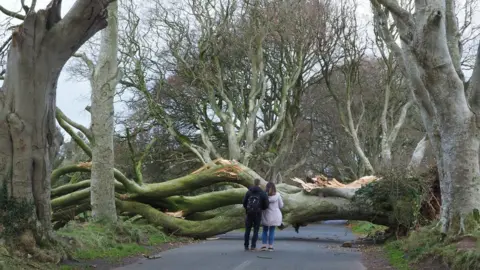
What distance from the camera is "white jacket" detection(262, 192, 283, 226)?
45.9 feet

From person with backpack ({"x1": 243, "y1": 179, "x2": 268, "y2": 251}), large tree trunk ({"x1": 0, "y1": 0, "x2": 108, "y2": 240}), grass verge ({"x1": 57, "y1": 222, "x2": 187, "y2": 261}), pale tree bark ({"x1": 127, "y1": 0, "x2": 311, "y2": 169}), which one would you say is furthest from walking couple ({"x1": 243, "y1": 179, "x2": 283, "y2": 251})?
pale tree bark ({"x1": 127, "y1": 0, "x2": 311, "y2": 169})

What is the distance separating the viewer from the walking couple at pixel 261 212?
541 inches

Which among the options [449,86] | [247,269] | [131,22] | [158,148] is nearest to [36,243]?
[247,269]

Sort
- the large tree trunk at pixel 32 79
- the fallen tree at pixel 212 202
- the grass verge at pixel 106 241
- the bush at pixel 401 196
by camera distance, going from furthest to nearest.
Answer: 1. the fallen tree at pixel 212 202
2. the bush at pixel 401 196
3. the grass verge at pixel 106 241
4. the large tree trunk at pixel 32 79

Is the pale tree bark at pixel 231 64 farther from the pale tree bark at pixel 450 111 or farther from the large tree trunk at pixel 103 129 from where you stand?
the pale tree bark at pixel 450 111

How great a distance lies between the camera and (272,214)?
554 inches

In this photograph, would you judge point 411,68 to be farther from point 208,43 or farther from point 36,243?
point 208,43

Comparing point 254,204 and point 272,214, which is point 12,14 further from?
point 272,214

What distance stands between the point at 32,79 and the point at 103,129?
513 centimetres

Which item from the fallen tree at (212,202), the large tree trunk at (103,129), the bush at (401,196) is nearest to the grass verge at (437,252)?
the bush at (401,196)

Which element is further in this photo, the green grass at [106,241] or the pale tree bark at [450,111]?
the green grass at [106,241]

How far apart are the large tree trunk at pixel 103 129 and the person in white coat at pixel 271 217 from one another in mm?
3753

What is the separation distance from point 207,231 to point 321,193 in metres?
3.80

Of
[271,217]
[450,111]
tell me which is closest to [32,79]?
[450,111]
